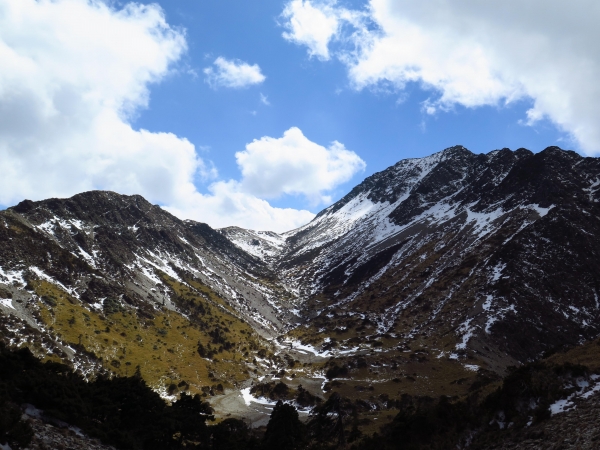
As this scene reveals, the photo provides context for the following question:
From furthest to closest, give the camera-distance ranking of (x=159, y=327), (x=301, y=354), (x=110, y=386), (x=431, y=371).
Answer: (x=301, y=354), (x=159, y=327), (x=431, y=371), (x=110, y=386)

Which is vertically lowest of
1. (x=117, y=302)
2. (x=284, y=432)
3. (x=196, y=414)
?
(x=196, y=414)

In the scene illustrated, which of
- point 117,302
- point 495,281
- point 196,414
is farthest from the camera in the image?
point 495,281

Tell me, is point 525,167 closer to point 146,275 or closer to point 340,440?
point 146,275

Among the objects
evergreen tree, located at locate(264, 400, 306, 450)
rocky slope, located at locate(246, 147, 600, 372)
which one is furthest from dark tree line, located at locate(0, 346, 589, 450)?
rocky slope, located at locate(246, 147, 600, 372)

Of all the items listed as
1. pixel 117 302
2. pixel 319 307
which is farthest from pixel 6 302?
pixel 319 307

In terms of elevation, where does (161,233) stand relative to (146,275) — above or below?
above

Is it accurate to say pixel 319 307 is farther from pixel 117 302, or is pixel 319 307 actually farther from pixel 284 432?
pixel 284 432

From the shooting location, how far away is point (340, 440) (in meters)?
39.3

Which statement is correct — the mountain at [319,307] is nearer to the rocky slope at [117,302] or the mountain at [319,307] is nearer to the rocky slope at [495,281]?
the rocky slope at [117,302]

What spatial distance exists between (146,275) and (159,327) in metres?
38.5

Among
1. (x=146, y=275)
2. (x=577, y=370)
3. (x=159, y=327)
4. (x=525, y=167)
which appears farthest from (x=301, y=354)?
(x=525, y=167)

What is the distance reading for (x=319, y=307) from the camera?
17750 cm

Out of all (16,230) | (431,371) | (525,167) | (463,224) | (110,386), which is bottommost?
(110,386)

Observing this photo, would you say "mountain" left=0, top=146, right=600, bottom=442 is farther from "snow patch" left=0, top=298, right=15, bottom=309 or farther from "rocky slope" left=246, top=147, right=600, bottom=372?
"rocky slope" left=246, top=147, right=600, bottom=372
